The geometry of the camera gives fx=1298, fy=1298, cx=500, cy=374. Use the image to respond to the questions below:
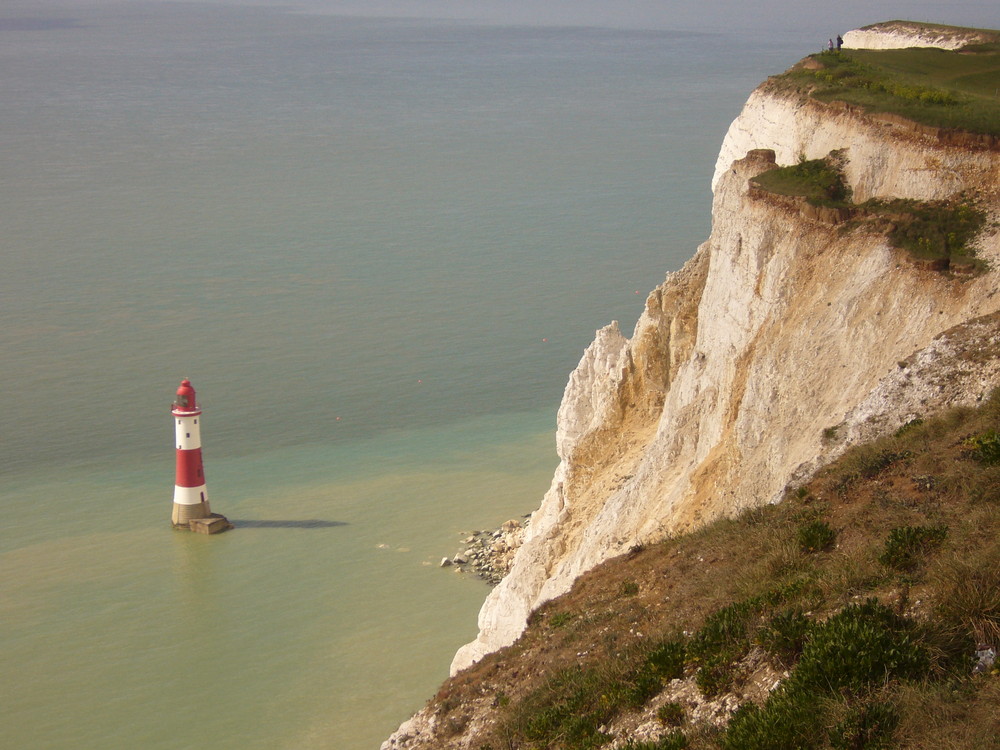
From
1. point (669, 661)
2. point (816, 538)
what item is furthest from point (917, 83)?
point (669, 661)

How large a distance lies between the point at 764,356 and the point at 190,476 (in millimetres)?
21704

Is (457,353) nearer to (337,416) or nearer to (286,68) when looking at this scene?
(337,416)

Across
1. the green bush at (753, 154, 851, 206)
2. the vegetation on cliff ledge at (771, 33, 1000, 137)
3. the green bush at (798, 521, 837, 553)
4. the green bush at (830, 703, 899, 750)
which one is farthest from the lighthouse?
the green bush at (830, 703, 899, 750)

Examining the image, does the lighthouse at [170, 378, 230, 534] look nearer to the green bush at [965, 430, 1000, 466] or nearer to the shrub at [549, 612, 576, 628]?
the shrub at [549, 612, 576, 628]

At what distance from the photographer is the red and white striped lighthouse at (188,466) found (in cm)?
3575

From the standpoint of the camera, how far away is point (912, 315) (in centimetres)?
1686

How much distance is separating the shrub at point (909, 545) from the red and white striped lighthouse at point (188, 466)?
88.8 ft

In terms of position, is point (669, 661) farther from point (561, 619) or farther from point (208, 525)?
point (208, 525)

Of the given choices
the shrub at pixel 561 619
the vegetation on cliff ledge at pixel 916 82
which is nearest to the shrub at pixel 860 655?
the shrub at pixel 561 619

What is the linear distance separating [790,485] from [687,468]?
4.76m

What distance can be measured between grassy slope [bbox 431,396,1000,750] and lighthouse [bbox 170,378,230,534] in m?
22.0

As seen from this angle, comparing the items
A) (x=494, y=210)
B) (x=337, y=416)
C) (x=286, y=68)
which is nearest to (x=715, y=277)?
(x=337, y=416)

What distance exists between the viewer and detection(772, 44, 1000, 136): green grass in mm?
19688

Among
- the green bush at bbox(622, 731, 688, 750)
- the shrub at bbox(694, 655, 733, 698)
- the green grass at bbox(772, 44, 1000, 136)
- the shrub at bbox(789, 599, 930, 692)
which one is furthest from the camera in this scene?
the green grass at bbox(772, 44, 1000, 136)
